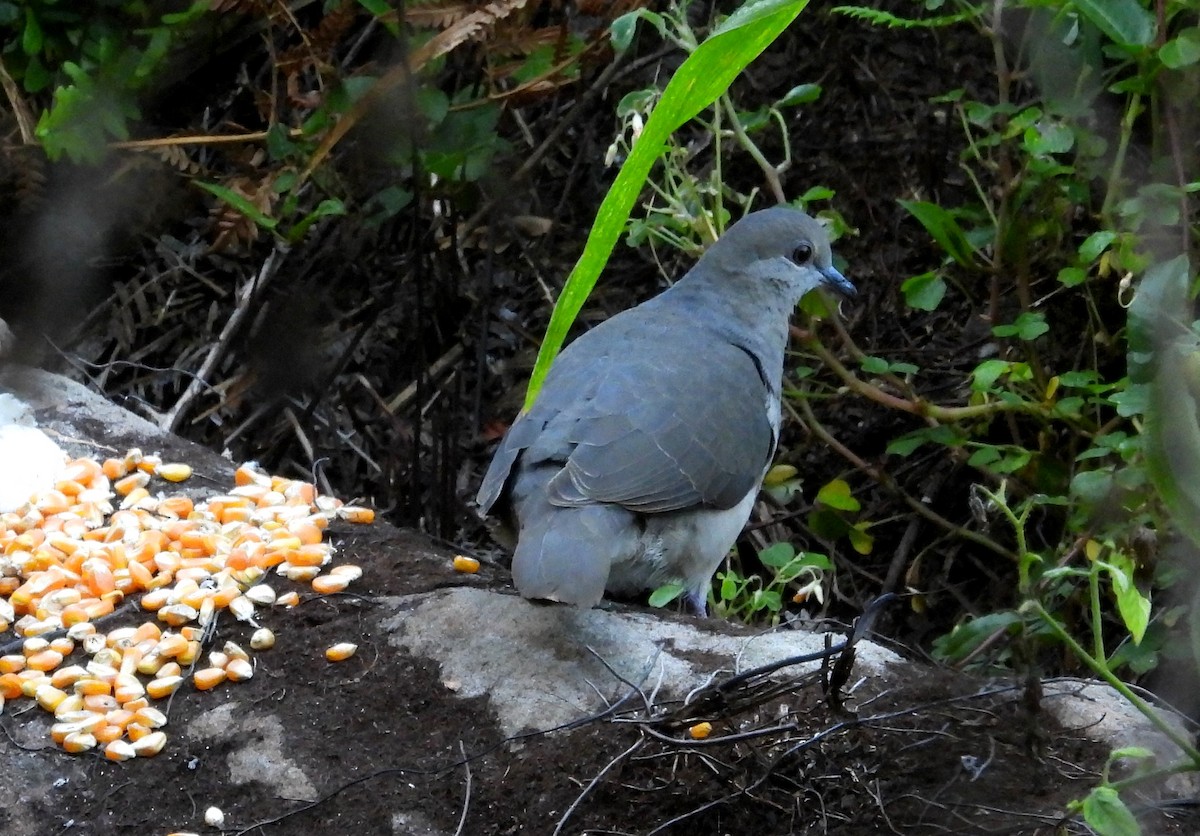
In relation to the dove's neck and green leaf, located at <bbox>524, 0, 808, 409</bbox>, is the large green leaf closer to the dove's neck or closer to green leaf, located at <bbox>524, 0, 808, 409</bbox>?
green leaf, located at <bbox>524, 0, 808, 409</bbox>

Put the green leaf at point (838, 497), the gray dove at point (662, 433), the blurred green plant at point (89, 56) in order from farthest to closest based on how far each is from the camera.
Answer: the blurred green plant at point (89, 56) → the green leaf at point (838, 497) → the gray dove at point (662, 433)

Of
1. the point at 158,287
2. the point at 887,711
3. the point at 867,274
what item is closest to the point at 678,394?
the point at 887,711

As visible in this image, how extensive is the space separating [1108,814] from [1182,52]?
1.65 metres

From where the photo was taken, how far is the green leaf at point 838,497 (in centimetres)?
360

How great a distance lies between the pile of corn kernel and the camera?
251 cm

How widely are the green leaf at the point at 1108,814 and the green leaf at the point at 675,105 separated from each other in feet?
2.86

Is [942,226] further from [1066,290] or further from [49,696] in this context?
[49,696]

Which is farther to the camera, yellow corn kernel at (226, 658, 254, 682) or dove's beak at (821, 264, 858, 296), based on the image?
dove's beak at (821, 264, 858, 296)

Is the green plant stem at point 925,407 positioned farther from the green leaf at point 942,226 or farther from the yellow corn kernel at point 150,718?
the yellow corn kernel at point 150,718

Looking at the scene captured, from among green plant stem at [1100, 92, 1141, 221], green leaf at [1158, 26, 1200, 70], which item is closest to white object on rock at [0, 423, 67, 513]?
green plant stem at [1100, 92, 1141, 221]

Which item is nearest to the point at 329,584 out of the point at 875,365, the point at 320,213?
the point at 875,365

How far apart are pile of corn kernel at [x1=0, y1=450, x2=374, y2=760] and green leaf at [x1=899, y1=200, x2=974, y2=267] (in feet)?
4.97

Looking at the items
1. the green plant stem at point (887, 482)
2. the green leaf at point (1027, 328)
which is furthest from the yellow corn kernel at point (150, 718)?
the green leaf at point (1027, 328)

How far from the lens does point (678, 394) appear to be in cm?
307
